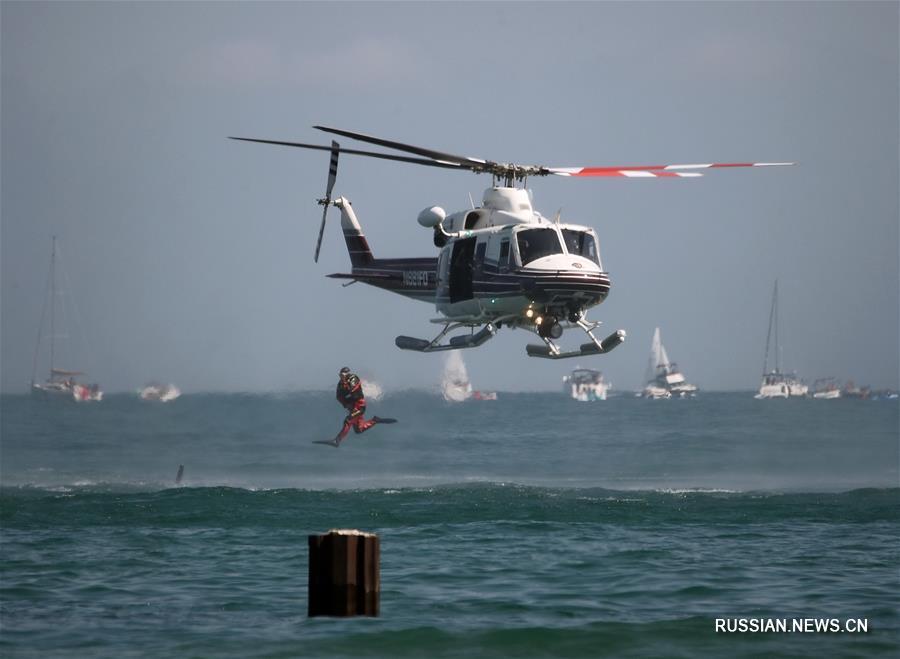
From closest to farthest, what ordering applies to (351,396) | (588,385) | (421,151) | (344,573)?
1. (344,573)
2. (421,151)
3. (351,396)
4. (588,385)

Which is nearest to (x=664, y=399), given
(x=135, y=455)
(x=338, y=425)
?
(x=338, y=425)

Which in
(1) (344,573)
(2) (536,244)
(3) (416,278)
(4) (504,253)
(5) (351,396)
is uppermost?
(2) (536,244)

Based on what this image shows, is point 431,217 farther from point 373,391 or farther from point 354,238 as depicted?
point 373,391

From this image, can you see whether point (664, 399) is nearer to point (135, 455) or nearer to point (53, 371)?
point (53, 371)

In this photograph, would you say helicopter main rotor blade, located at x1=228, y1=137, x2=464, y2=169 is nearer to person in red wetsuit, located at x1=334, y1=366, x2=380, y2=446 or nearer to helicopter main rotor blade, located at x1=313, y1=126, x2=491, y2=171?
helicopter main rotor blade, located at x1=313, y1=126, x2=491, y2=171

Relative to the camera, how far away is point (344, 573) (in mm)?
15359

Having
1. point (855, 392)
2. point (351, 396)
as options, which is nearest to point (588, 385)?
point (855, 392)

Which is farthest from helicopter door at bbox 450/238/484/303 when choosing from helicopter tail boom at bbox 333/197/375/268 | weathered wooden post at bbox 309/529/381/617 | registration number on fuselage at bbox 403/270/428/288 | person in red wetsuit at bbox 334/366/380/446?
person in red wetsuit at bbox 334/366/380/446

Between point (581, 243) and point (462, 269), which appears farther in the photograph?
point (462, 269)

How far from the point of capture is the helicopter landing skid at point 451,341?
27.7 metres

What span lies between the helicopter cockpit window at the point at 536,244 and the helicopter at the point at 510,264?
0.02 m

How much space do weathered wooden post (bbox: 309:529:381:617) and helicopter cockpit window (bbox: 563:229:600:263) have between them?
12.0 metres

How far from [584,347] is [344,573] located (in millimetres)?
12132

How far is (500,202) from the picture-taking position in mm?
27750
